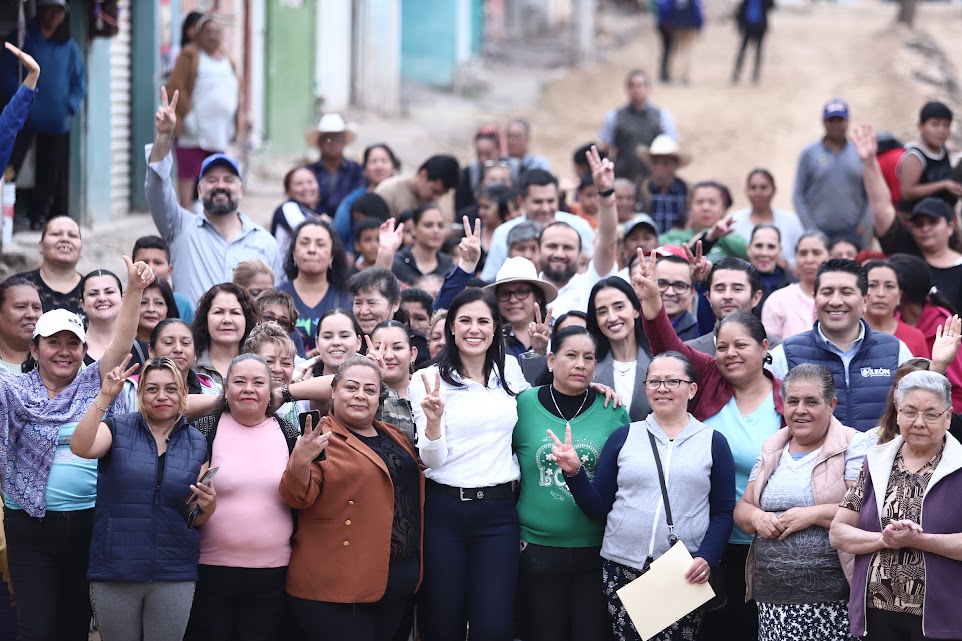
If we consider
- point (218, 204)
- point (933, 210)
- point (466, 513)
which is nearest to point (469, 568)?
point (466, 513)

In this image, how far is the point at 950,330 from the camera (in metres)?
6.44

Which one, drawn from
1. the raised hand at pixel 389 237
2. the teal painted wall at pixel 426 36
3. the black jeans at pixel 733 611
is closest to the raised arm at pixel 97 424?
the raised hand at pixel 389 237

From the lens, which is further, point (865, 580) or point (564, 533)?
point (564, 533)

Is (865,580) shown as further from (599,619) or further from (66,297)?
(66,297)

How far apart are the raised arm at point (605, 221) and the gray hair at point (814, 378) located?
6.71ft

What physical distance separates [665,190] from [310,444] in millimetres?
6322

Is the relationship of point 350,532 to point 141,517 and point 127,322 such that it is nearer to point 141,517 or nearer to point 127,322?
point 141,517

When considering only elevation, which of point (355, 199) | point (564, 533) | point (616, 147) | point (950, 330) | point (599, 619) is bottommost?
point (599, 619)

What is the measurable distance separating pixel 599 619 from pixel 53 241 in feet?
11.6

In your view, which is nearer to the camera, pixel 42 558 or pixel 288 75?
pixel 42 558

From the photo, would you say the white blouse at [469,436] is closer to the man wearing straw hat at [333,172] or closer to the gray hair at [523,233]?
the gray hair at [523,233]

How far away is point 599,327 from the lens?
681 cm

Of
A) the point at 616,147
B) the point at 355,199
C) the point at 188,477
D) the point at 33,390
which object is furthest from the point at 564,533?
the point at 616,147

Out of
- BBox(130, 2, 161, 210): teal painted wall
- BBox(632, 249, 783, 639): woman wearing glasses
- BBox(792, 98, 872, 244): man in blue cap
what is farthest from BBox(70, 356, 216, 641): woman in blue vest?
BBox(130, 2, 161, 210): teal painted wall
